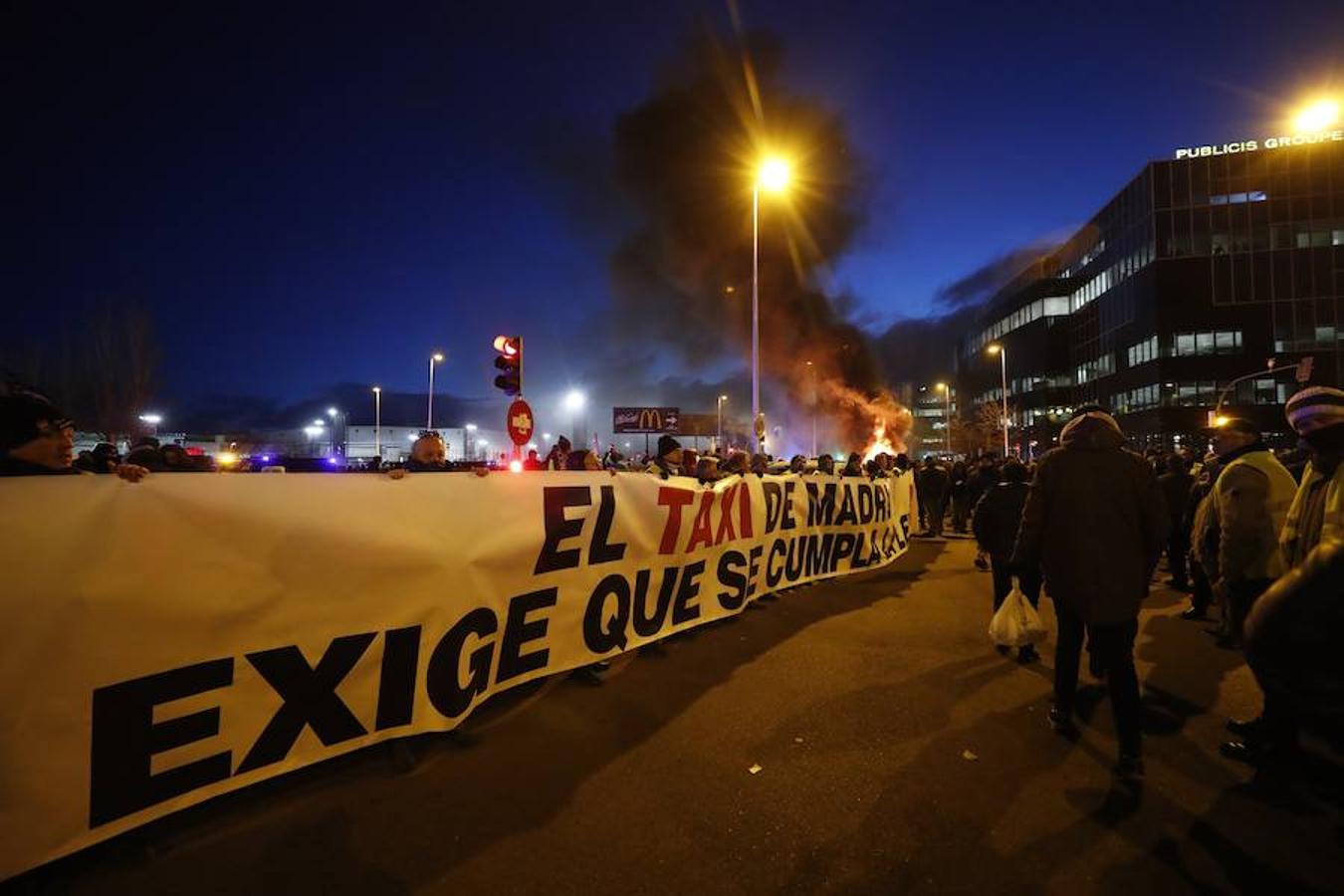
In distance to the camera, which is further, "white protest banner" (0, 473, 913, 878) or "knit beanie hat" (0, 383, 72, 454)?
"knit beanie hat" (0, 383, 72, 454)

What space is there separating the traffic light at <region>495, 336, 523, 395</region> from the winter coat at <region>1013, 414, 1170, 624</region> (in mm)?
6877

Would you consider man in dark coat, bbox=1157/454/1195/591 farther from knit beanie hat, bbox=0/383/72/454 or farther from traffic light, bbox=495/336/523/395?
knit beanie hat, bbox=0/383/72/454

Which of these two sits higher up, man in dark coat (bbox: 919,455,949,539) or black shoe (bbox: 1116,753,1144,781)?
man in dark coat (bbox: 919,455,949,539)

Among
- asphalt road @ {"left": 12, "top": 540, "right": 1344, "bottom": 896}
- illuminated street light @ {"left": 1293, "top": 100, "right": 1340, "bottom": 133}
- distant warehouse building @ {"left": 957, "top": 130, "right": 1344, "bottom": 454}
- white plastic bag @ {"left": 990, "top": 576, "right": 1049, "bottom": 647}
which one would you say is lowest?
asphalt road @ {"left": 12, "top": 540, "right": 1344, "bottom": 896}

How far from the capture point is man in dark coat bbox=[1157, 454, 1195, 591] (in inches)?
333

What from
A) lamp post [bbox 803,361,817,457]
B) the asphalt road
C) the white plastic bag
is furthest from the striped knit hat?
lamp post [bbox 803,361,817,457]

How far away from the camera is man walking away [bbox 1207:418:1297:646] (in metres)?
4.23

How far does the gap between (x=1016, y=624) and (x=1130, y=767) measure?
173cm

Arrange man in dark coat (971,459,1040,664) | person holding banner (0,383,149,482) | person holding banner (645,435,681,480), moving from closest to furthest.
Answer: person holding banner (0,383,149,482), man in dark coat (971,459,1040,664), person holding banner (645,435,681,480)

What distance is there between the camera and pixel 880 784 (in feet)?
11.0

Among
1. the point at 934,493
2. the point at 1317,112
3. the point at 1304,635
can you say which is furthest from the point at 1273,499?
the point at 1317,112

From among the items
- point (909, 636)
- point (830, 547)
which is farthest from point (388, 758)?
point (830, 547)

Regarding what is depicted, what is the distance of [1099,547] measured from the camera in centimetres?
360

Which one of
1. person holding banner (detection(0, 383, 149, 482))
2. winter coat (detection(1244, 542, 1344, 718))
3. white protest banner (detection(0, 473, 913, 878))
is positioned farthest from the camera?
person holding banner (detection(0, 383, 149, 482))
